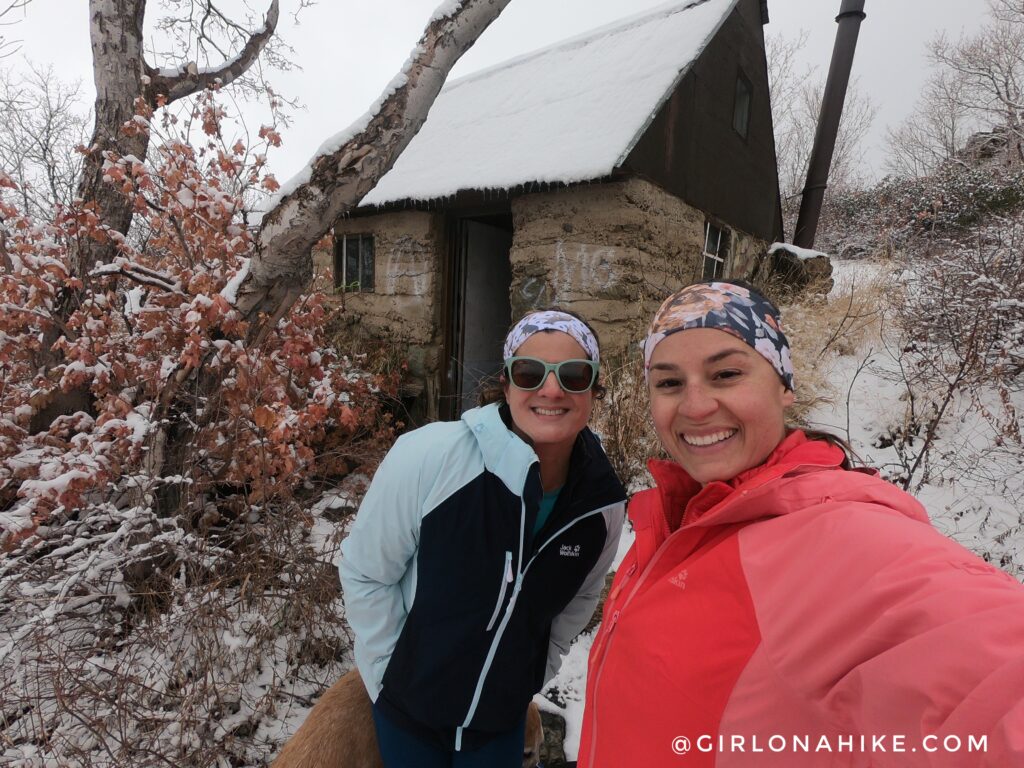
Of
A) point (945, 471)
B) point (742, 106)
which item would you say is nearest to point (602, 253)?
point (945, 471)

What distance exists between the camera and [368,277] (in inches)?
277

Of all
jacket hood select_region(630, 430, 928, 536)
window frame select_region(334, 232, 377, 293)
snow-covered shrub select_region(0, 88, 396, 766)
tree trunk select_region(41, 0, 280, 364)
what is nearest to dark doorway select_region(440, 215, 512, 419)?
window frame select_region(334, 232, 377, 293)

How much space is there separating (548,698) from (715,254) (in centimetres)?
629

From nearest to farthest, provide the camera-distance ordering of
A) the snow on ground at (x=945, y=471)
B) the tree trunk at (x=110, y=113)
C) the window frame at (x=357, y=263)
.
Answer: the snow on ground at (x=945, y=471)
the tree trunk at (x=110, y=113)
the window frame at (x=357, y=263)

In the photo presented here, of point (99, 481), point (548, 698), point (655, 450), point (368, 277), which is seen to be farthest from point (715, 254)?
point (99, 481)

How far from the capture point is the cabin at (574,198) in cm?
496

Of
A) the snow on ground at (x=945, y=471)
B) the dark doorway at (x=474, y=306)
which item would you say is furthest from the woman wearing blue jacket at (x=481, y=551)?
the dark doorway at (x=474, y=306)

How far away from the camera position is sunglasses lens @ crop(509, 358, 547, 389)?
4.93 feet

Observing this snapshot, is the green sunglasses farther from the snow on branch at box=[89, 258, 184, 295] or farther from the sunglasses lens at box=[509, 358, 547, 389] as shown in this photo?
the snow on branch at box=[89, 258, 184, 295]

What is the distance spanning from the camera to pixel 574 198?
508 cm

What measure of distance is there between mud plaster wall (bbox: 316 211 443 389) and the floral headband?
5.28m

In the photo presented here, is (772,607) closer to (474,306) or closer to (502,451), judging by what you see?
(502,451)

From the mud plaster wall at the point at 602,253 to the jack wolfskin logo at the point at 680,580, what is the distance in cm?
420

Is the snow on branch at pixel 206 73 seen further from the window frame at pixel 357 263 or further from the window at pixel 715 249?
the window at pixel 715 249
